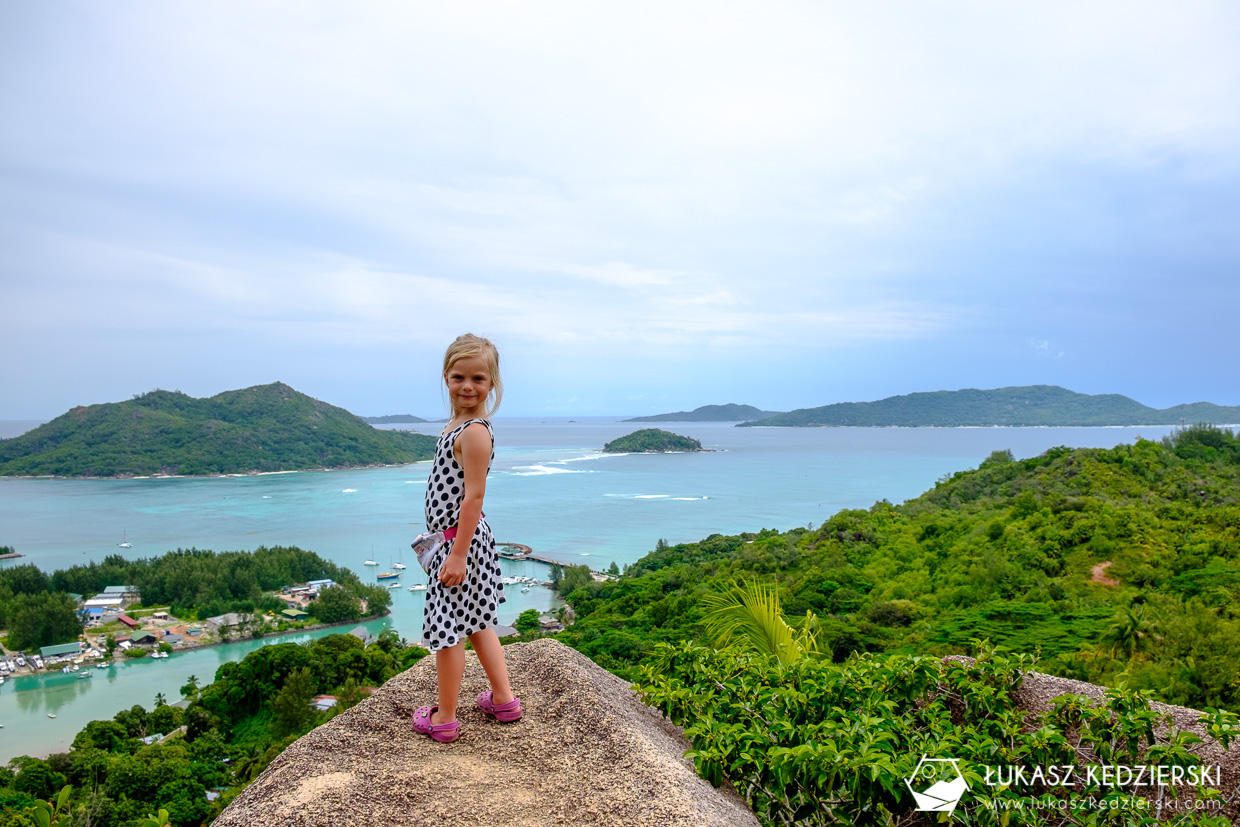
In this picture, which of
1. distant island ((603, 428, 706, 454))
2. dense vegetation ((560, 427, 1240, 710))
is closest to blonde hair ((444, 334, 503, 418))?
dense vegetation ((560, 427, 1240, 710))

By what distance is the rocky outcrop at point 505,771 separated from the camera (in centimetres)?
239

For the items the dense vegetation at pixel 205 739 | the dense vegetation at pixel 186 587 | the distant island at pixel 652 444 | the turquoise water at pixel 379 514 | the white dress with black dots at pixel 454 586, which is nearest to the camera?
the white dress with black dots at pixel 454 586

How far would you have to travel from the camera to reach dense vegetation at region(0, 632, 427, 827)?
1631 centimetres

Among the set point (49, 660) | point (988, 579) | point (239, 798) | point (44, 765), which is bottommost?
point (49, 660)

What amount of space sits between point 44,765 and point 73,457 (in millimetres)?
115744

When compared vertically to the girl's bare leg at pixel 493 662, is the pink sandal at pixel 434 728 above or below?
below

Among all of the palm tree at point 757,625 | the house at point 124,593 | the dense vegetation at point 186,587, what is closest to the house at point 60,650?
the dense vegetation at point 186,587

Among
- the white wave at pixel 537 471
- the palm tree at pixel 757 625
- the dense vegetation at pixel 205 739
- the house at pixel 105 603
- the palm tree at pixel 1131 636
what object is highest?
the palm tree at pixel 757 625

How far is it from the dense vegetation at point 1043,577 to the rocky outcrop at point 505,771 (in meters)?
1.28

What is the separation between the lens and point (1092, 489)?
21562 mm

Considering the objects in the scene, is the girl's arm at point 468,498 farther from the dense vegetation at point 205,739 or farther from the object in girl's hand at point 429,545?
the dense vegetation at point 205,739

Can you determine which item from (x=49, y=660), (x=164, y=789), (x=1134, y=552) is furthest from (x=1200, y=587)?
(x=49, y=660)

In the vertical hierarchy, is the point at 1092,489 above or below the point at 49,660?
above

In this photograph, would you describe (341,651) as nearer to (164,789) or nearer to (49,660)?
(164,789)
